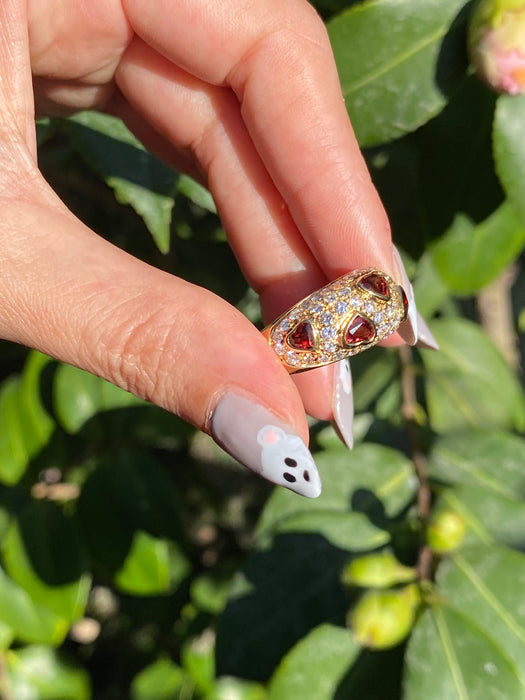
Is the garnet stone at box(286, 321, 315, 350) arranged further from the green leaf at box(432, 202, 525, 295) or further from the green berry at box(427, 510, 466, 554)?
the green leaf at box(432, 202, 525, 295)

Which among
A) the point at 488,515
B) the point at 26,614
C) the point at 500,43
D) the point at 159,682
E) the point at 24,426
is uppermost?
the point at 500,43

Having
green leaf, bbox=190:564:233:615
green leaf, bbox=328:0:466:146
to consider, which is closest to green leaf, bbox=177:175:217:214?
green leaf, bbox=328:0:466:146

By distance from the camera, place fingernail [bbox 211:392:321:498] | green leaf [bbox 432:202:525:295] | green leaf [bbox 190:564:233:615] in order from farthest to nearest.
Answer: green leaf [bbox 190:564:233:615] → green leaf [bbox 432:202:525:295] → fingernail [bbox 211:392:321:498]

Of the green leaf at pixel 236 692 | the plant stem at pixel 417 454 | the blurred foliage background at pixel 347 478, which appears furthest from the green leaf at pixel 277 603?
the green leaf at pixel 236 692

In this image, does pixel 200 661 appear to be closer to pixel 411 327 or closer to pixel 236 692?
pixel 236 692

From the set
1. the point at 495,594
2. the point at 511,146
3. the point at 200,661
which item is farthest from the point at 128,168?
the point at 200,661

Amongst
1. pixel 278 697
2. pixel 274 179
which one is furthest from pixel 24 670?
pixel 274 179
